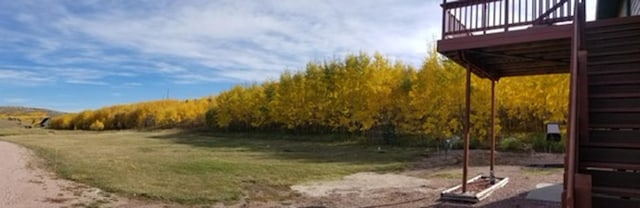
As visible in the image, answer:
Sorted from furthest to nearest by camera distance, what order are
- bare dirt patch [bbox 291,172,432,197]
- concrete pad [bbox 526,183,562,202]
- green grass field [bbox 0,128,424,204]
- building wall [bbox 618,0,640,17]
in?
bare dirt patch [bbox 291,172,432,197], green grass field [bbox 0,128,424,204], concrete pad [bbox 526,183,562,202], building wall [bbox 618,0,640,17]

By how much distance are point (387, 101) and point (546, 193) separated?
531 inches

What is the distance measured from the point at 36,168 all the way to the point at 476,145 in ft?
49.0

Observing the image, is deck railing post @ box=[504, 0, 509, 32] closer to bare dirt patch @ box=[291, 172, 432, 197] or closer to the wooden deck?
the wooden deck

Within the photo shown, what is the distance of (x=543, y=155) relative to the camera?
51.0 feet

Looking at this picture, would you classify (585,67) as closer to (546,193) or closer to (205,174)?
(546,193)

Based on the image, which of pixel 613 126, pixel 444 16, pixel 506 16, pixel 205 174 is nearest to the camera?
pixel 613 126

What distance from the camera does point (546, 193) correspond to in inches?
320

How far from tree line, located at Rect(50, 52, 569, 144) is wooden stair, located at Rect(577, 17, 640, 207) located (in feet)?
39.6

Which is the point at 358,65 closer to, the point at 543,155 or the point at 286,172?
the point at 543,155

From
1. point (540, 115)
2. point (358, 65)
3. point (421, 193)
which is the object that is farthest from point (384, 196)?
point (358, 65)

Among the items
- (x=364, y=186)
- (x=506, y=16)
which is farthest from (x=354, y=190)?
(x=506, y=16)

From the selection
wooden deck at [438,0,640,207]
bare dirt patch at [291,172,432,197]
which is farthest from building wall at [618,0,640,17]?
bare dirt patch at [291,172,432,197]

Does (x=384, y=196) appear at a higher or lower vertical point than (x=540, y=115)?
lower

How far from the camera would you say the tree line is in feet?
56.7
